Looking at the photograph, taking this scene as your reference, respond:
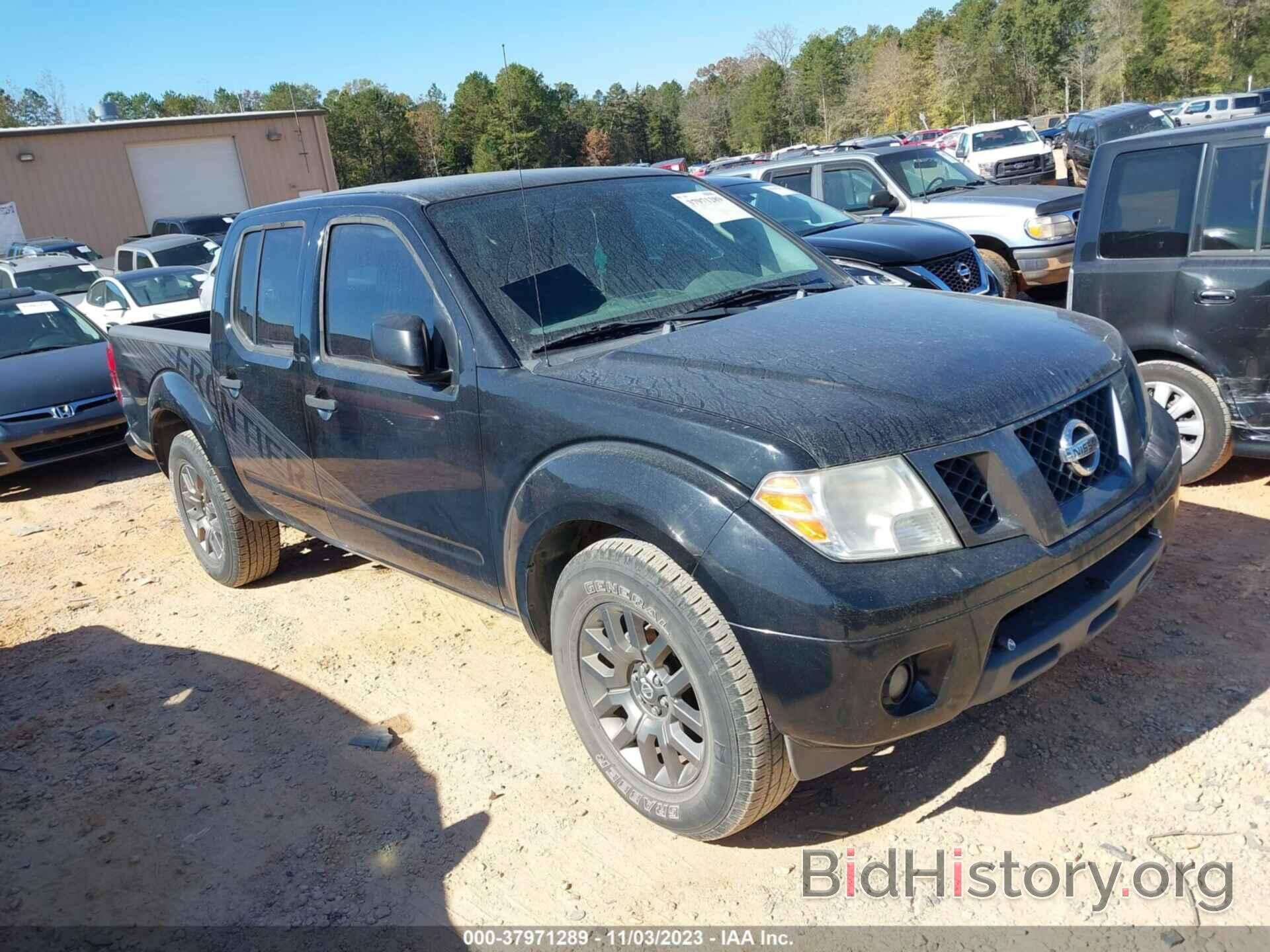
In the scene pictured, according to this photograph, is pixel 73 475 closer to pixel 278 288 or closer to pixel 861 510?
pixel 278 288

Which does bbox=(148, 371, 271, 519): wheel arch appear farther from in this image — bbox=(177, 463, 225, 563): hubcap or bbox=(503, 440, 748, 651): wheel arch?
bbox=(503, 440, 748, 651): wheel arch

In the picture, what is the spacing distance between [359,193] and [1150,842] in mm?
3490

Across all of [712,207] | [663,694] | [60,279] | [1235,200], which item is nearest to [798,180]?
[1235,200]

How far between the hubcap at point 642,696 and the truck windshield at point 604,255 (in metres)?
0.97

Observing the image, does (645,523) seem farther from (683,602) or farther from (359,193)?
(359,193)

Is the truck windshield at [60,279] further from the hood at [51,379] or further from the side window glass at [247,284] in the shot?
the side window glass at [247,284]

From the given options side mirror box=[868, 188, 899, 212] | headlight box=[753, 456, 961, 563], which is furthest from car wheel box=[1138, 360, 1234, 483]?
side mirror box=[868, 188, 899, 212]

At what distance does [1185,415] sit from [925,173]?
6.60 m

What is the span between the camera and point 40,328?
9391 millimetres

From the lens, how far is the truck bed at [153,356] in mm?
4930

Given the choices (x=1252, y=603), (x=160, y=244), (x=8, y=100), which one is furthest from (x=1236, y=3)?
(x=8, y=100)

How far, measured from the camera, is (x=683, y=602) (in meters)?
2.58

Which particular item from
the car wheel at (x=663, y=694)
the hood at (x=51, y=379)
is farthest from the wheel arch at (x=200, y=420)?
the hood at (x=51, y=379)

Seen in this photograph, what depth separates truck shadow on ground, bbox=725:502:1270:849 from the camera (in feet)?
9.75
